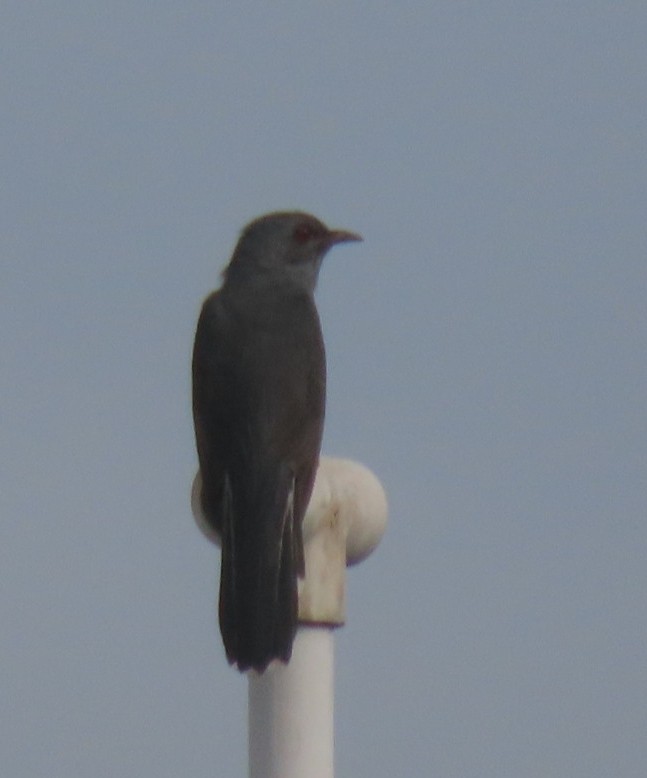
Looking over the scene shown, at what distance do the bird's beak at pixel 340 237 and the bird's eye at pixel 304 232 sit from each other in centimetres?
8

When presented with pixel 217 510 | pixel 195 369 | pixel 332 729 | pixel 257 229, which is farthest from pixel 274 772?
pixel 257 229

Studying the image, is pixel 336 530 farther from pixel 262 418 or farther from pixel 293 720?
pixel 262 418

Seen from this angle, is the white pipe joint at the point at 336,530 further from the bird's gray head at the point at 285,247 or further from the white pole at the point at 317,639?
the bird's gray head at the point at 285,247

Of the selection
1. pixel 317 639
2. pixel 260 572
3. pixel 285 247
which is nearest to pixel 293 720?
pixel 317 639

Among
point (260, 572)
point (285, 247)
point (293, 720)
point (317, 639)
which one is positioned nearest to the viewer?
point (293, 720)

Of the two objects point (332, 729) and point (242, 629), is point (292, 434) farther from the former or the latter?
point (332, 729)

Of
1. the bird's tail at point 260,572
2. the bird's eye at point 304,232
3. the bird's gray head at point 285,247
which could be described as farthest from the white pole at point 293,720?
the bird's eye at point 304,232

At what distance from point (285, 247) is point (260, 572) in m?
2.97

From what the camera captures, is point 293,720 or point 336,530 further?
point 336,530

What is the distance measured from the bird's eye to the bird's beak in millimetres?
80

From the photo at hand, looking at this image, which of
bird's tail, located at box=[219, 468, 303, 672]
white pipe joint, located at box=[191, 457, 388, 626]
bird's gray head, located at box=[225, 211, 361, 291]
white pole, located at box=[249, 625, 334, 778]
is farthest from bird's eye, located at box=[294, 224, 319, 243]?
white pole, located at box=[249, 625, 334, 778]

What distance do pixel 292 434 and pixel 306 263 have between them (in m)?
1.88

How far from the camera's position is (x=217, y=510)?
7734 mm

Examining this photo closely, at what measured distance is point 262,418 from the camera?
830 cm
